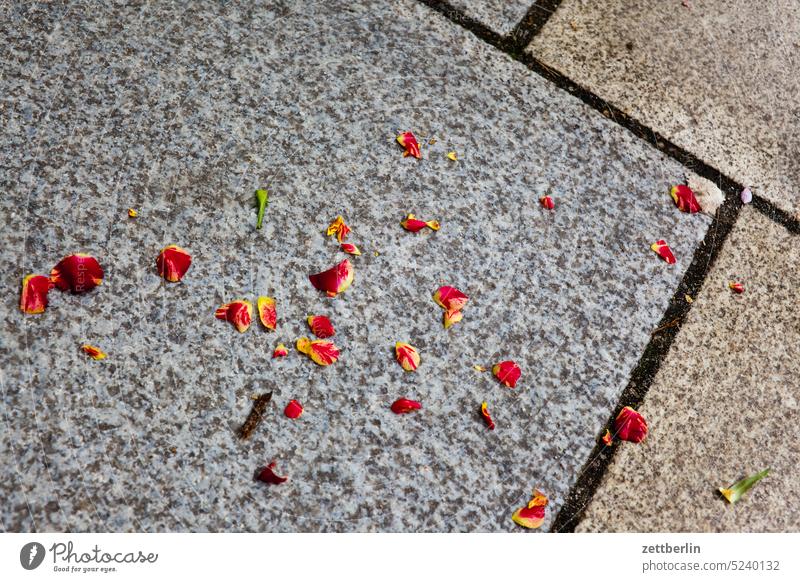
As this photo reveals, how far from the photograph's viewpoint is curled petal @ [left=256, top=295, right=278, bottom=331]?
1538 mm

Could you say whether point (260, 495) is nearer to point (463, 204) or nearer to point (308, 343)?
point (308, 343)

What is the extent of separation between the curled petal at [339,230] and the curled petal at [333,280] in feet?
0.25

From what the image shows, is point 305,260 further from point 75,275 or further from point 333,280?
point 75,275

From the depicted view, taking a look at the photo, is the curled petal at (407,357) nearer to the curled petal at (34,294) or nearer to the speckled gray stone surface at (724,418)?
the speckled gray stone surface at (724,418)

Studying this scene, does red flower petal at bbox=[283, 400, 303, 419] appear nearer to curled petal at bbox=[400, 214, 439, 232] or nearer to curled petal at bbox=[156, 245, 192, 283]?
curled petal at bbox=[156, 245, 192, 283]

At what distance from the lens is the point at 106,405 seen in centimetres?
142

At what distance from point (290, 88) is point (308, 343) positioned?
2.35 ft

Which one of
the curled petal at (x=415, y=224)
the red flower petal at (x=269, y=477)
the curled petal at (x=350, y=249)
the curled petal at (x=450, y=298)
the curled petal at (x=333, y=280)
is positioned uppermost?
the curled petal at (x=415, y=224)

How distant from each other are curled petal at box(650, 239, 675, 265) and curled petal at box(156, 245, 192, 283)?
1174 mm

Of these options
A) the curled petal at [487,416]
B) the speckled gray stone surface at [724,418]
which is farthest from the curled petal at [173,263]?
the speckled gray stone surface at [724,418]
